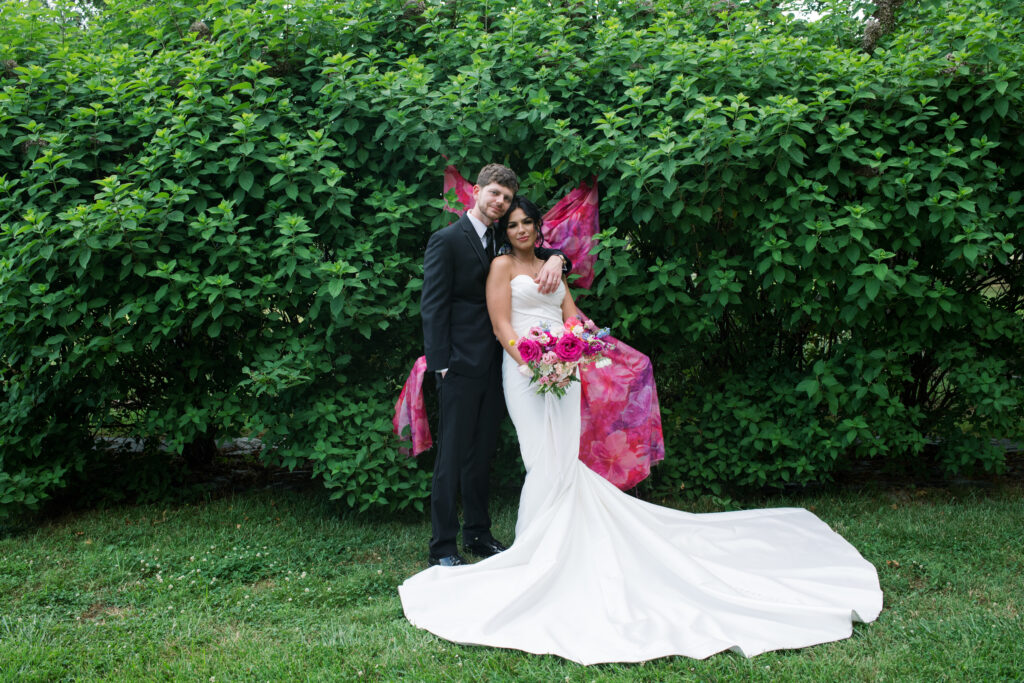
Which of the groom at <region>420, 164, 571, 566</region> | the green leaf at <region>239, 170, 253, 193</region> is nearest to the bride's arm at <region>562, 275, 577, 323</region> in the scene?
the groom at <region>420, 164, 571, 566</region>

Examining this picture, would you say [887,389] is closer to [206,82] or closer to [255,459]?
[206,82]

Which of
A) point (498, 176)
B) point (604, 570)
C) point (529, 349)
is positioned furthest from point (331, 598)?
point (498, 176)

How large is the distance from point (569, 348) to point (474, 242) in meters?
0.91

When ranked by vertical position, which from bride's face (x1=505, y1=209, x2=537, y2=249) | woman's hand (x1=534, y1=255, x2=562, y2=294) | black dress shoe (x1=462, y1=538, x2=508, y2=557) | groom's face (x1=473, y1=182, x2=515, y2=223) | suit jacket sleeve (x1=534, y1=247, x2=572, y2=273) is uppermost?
groom's face (x1=473, y1=182, x2=515, y2=223)

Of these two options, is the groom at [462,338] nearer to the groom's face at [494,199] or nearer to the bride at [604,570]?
the groom's face at [494,199]

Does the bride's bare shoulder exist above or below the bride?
above

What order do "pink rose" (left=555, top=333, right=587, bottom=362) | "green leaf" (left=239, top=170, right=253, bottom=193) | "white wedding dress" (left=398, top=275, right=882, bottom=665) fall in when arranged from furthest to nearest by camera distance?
"green leaf" (left=239, top=170, right=253, bottom=193), "pink rose" (left=555, top=333, right=587, bottom=362), "white wedding dress" (left=398, top=275, right=882, bottom=665)

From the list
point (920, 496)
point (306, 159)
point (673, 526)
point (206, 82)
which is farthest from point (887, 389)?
point (206, 82)

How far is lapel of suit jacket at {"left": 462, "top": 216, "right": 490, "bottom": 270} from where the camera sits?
4.47 m

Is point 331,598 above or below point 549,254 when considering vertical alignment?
below

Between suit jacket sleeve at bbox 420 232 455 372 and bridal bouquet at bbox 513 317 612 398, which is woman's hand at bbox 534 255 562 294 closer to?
bridal bouquet at bbox 513 317 612 398

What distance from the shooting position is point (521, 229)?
4.44 m

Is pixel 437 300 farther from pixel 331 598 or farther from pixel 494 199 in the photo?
Result: pixel 331 598

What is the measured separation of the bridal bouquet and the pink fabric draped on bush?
0.73 meters
